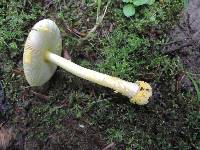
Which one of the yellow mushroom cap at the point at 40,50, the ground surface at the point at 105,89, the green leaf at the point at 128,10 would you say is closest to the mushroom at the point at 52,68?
the yellow mushroom cap at the point at 40,50

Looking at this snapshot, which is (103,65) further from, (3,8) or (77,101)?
(3,8)

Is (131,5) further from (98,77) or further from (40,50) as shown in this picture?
(40,50)

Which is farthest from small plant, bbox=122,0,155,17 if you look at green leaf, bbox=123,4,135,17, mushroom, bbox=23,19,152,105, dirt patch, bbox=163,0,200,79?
mushroom, bbox=23,19,152,105

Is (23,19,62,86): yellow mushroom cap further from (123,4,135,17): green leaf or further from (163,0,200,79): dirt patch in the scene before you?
(163,0,200,79): dirt patch

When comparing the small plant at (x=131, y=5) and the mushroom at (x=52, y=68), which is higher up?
the small plant at (x=131, y=5)

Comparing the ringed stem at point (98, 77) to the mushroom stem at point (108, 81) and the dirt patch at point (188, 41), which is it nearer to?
the mushroom stem at point (108, 81)
